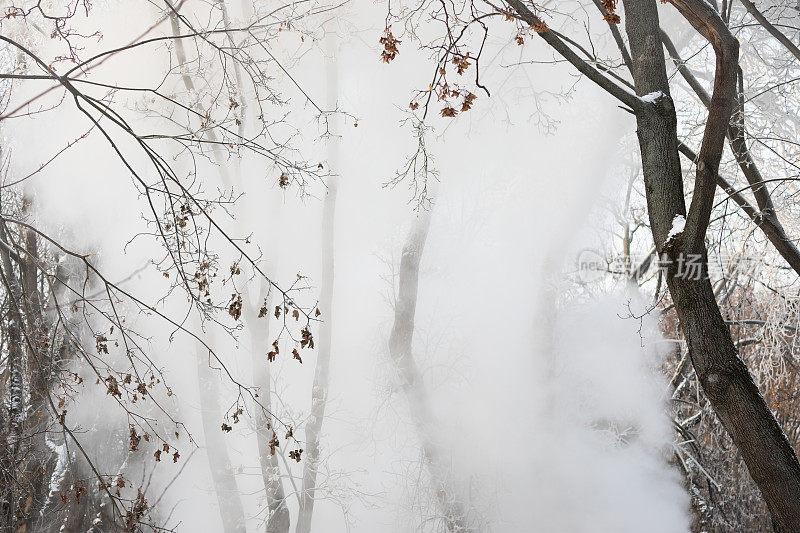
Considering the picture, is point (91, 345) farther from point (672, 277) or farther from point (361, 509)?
point (672, 277)

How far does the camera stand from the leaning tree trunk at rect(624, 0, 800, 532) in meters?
2.61

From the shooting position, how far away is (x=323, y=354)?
301 inches

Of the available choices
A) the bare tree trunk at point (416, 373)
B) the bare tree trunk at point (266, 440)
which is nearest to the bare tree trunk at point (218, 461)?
the bare tree trunk at point (266, 440)

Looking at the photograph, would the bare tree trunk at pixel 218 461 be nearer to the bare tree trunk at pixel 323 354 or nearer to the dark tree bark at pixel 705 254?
the bare tree trunk at pixel 323 354

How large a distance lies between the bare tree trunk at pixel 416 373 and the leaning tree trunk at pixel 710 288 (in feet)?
13.5

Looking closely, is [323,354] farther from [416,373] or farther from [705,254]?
[705,254]

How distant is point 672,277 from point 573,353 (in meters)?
6.88

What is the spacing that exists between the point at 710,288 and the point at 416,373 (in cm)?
472

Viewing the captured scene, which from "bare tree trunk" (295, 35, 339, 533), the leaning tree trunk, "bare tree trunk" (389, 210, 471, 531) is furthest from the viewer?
"bare tree trunk" (295, 35, 339, 533)

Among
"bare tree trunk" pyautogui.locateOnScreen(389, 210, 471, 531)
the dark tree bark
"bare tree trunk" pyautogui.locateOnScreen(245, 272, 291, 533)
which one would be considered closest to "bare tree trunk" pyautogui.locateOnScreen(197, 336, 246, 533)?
"bare tree trunk" pyautogui.locateOnScreen(245, 272, 291, 533)

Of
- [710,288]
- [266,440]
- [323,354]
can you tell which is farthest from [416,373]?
[710,288]

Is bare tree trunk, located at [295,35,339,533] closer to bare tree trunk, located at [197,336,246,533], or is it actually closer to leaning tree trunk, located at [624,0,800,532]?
bare tree trunk, located at [197,336,246,533]

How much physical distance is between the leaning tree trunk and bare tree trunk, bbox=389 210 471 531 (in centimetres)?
413

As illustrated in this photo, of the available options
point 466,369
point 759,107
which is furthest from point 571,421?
point 759,107
